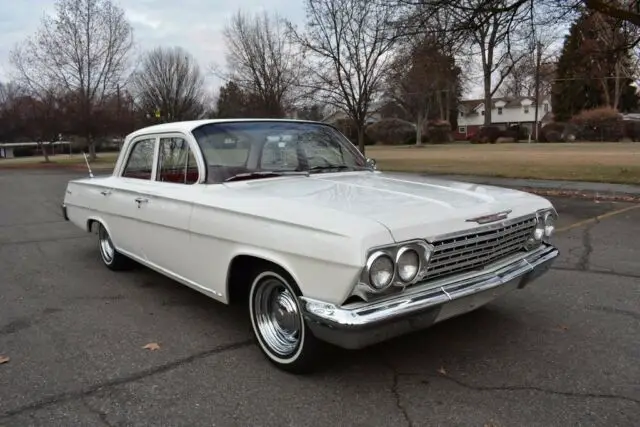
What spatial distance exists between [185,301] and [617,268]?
173 inches

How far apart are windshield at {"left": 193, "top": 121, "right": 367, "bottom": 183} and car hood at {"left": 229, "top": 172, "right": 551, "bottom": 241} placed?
0.16 meters

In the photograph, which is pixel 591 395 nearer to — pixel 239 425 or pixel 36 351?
pixel 239 425

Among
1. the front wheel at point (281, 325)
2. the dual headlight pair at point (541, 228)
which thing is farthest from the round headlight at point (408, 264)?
the dual headlight pair at point (541, 228)

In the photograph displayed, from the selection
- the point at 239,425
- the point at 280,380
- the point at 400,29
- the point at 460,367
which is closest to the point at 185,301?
the point at 280,380

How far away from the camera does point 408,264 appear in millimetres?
2900

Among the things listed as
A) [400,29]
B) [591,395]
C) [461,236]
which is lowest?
[591,395]

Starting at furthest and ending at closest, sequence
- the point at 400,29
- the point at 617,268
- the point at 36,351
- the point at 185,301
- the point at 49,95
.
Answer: the point at 49,95, the point at 400,29, the point at 617,268, the point at 185,301, the point at 36,351

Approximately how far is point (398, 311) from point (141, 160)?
3.28 meters

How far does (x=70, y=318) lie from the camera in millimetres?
4500

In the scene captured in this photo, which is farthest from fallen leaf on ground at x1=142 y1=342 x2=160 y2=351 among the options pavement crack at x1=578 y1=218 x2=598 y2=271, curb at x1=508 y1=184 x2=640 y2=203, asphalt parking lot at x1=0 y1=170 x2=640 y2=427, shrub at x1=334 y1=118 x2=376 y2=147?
shrub at x1=334 y1=118 x2=376 y2=147

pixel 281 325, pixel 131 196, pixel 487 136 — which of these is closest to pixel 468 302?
pixel 281 325

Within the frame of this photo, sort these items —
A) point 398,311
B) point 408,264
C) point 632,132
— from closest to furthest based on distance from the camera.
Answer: point 398,311
point 408,264
point 632,132

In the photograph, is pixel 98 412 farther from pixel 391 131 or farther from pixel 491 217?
pixel 391 131

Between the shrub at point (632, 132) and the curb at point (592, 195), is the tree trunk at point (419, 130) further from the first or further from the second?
the curb at point (592, 195)
